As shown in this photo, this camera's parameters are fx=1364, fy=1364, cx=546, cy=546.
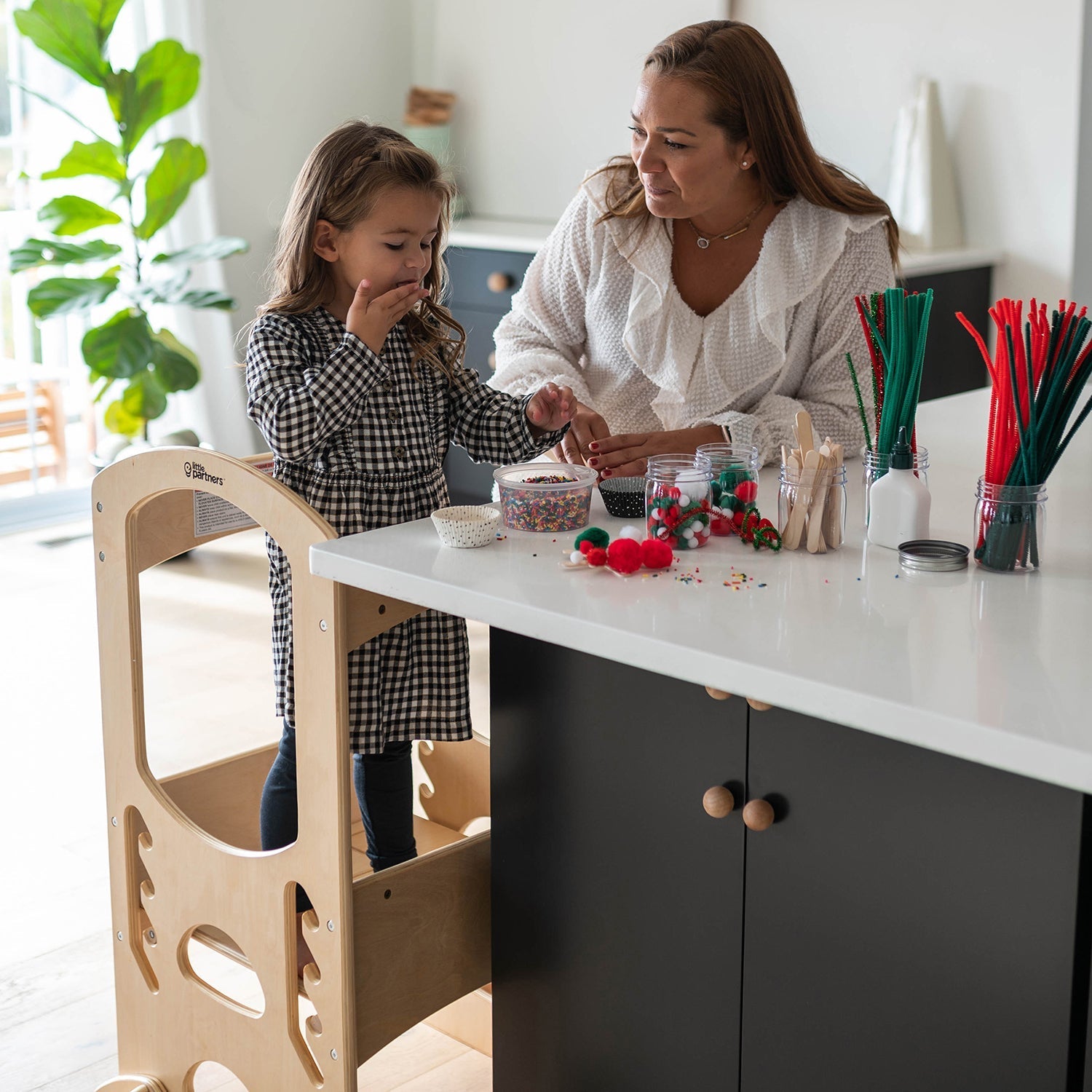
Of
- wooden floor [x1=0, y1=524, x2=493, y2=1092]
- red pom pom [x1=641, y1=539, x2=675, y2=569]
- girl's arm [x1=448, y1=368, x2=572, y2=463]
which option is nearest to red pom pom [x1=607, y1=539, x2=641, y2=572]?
red pom pom [x1=641, y1=539, x2=675, y2=569]

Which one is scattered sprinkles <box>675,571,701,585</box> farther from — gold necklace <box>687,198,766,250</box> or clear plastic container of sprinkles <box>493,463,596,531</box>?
gold necklace <box>687,198,766,250</box>

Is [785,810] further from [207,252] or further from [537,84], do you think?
[537,84]

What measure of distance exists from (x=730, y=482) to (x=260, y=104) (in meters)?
3.46

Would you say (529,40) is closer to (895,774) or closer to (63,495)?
(63,495)

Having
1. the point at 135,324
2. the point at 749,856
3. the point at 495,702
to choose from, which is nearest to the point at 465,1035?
the point at 495,702

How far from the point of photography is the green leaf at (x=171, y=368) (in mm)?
3896

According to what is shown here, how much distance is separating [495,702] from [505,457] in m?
0.36

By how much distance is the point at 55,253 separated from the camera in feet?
12.5

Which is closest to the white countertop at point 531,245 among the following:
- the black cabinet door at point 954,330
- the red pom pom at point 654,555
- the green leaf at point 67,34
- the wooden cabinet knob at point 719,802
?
the black cabinet door at point 954,330

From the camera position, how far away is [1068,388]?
1281mm

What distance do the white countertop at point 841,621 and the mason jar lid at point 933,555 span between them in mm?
13

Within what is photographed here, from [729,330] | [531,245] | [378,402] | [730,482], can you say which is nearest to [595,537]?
[730,482]

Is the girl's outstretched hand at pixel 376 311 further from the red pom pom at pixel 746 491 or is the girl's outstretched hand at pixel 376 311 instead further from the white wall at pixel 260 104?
the white wall at pixel 260 104

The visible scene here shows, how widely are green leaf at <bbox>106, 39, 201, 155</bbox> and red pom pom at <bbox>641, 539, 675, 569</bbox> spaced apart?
2.99 metres
